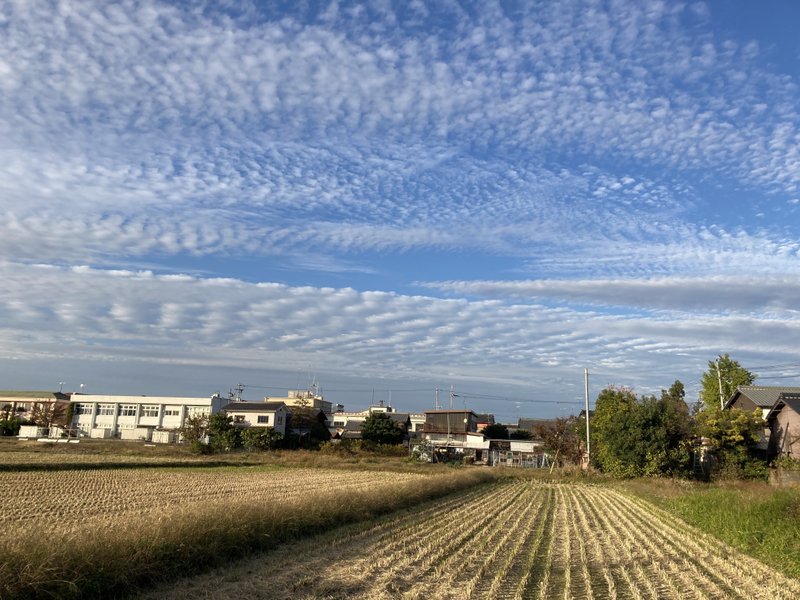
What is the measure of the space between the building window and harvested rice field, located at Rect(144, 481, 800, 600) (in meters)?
70.9

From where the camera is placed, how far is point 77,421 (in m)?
82.1

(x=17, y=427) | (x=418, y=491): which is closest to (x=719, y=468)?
(x=418, y=491)

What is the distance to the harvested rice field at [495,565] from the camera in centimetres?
948

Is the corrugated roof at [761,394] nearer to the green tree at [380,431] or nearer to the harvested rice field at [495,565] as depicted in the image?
the harvested rice field at [495,565]

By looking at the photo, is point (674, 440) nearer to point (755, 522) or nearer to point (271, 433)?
point (755, 522)

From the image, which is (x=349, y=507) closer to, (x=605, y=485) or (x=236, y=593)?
(x=236, y=593)

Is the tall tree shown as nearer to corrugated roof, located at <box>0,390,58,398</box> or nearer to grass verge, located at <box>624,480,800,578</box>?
grass verge, located at <box>624,480,800,578</box>

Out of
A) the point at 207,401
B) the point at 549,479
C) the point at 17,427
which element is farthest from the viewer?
the point at 207,401

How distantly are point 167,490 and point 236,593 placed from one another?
17141 millimetres

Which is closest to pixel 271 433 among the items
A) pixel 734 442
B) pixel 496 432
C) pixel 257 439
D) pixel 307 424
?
pixel 257 439

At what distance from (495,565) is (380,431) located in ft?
184

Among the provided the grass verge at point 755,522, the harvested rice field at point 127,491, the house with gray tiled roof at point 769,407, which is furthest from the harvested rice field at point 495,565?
the house with gray tiled roof at point 769,407

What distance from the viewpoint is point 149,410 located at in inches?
3223

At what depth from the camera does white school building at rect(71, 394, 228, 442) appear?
3152 inches
